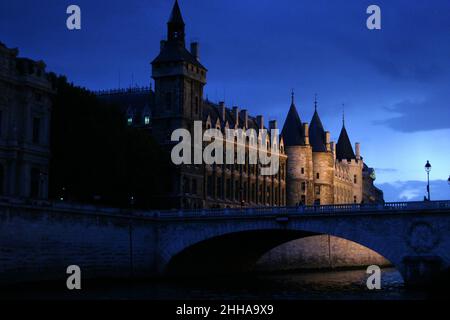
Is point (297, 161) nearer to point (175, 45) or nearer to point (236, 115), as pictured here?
point (236, 115)

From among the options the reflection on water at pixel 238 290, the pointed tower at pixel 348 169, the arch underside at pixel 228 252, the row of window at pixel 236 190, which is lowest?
the reflection on water at pixel 238 290

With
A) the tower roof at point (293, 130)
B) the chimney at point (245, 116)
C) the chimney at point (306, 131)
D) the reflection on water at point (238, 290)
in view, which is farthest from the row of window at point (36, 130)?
the chimney at point (306, 131)

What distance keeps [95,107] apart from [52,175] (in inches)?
283

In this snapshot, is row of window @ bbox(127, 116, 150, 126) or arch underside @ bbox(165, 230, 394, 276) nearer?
arch underside @ bbox(165, 230, 394, 276)

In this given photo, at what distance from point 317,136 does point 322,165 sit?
4433 mm

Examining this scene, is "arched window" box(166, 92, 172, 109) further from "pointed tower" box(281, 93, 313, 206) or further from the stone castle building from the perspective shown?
"pointed tower" box(281, 93, 313, 206)

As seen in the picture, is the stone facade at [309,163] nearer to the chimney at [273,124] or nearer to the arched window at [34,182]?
the chimney at [273,124]

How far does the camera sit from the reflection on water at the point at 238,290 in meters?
48.9

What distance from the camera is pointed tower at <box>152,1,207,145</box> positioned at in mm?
89438

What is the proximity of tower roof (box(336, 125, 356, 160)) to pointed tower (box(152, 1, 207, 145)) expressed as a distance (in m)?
47.9

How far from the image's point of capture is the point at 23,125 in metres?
67.3

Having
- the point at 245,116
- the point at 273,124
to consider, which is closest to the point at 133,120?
the point at 245,116

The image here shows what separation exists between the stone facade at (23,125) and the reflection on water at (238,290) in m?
14.0

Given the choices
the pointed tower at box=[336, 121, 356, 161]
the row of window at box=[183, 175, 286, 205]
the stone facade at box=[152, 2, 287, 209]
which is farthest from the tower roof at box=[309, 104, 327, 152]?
the stone facade at box=[152, 2, 287, 209]
